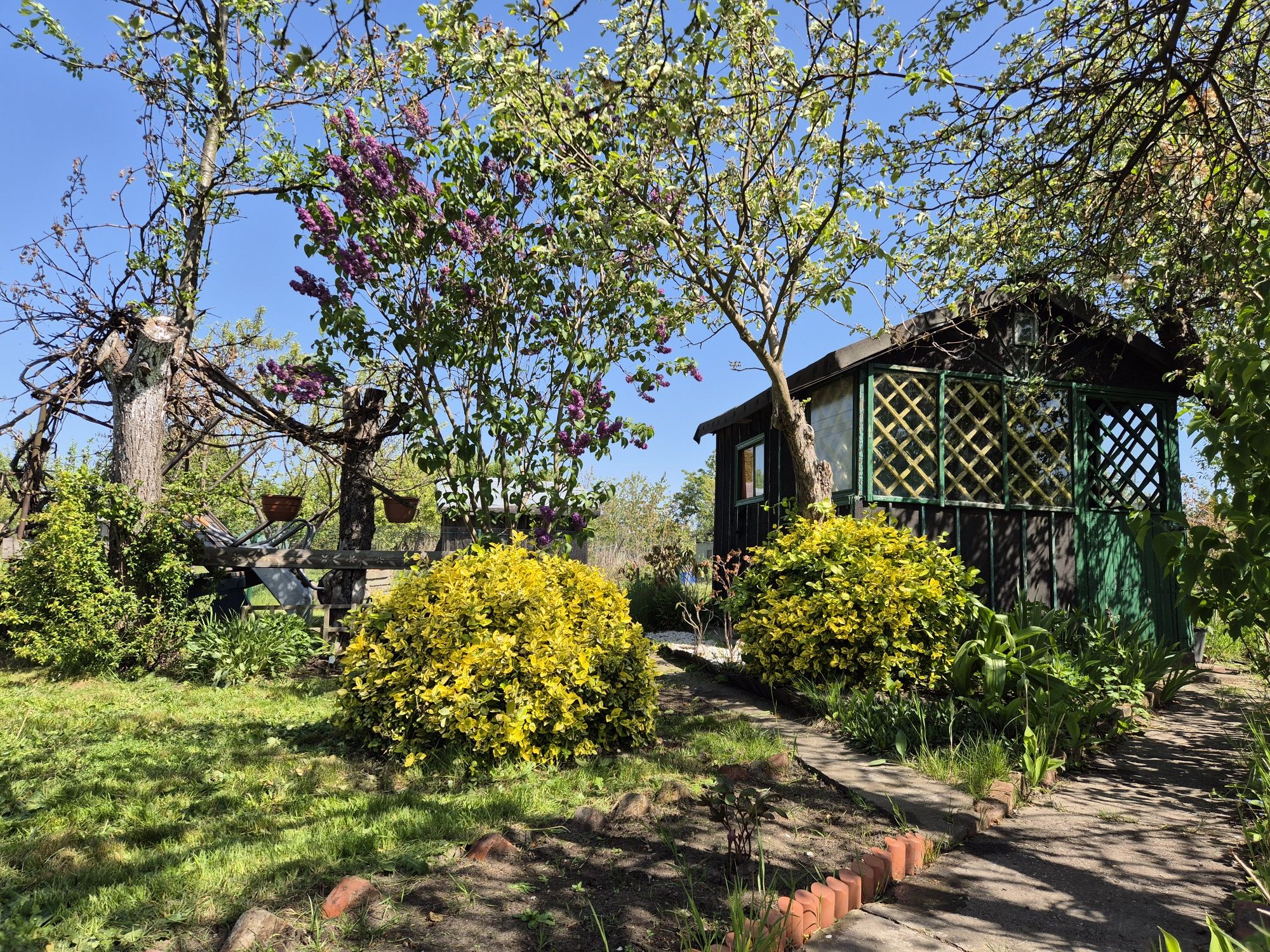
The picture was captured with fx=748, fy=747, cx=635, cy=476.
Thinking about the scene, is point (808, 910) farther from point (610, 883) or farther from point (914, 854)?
point (914, 854)

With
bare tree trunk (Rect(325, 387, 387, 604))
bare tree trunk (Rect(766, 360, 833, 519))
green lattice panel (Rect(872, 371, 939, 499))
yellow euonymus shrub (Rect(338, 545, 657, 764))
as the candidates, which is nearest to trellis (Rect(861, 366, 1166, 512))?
green lattice panel (Rect(872, 371, 939, 499))

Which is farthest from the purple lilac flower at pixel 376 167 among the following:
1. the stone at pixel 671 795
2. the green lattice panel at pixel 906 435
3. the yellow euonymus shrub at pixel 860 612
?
the stone at pixel 671 795

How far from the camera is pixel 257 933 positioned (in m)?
Answer: 2.26

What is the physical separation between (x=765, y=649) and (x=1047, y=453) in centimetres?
543

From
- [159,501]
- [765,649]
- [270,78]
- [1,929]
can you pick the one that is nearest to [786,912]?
[1,929]

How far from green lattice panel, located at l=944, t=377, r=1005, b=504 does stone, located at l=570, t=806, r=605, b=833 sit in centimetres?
667

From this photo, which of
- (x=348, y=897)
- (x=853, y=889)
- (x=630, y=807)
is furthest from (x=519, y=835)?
(x=853, y=889)

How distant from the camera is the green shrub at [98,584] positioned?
6793 millimetres

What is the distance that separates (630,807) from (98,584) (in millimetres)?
6154

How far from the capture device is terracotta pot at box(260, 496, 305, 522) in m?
8.71

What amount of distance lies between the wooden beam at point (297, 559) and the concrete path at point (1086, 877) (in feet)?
18.7

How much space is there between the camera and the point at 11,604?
7.02 m

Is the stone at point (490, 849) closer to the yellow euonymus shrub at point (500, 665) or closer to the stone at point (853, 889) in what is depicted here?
the yellow euonymus shrub at point (500, 665)

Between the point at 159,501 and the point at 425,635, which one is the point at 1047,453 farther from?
the point at 159,501
